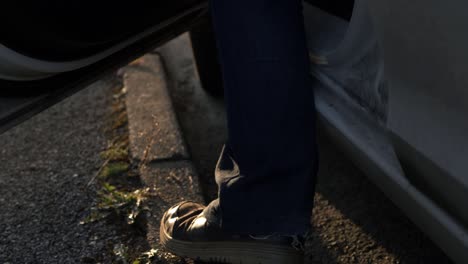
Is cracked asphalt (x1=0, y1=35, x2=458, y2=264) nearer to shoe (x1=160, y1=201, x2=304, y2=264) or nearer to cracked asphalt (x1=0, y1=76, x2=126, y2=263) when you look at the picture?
cracked asphalt (x1=0, y1=76, x2=126, y2=263)

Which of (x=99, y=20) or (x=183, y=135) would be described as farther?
(x=183, y=135)

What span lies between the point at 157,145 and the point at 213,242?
2.65 feet

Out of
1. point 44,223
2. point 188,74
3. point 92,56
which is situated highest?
point 92,56

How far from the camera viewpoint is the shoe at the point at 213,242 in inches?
61.2

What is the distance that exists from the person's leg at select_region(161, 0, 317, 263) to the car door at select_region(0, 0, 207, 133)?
0.38 m

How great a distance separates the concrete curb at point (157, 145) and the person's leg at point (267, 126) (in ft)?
1.52

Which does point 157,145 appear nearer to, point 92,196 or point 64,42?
point 92,196

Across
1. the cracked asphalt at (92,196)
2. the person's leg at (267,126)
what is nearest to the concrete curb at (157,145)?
the cracked asphalt at (92,196)

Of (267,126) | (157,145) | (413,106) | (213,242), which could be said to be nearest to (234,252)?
(213,242)

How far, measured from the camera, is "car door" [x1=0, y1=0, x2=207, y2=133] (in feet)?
4.93

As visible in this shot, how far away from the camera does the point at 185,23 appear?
6.58ft

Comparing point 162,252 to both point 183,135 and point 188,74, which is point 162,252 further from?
point 188,74

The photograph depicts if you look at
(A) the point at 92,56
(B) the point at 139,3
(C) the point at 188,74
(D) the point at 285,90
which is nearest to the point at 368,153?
(D) the point at 285,90

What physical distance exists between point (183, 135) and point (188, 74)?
2.66 ft
